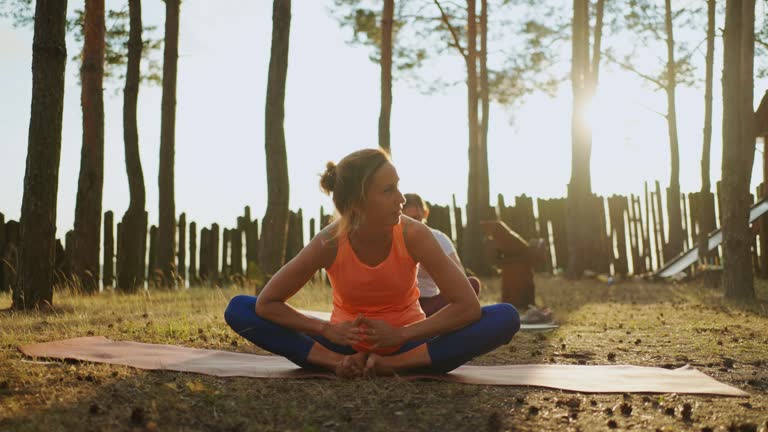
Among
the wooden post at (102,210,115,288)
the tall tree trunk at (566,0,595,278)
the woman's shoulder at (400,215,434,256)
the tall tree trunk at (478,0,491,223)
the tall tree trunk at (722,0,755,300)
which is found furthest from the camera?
the tall tree trunk at (478,0,491,223)

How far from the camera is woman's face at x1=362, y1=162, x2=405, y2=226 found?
3750mm

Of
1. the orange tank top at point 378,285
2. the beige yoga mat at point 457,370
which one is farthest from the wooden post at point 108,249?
the orange tank top at point 378,285

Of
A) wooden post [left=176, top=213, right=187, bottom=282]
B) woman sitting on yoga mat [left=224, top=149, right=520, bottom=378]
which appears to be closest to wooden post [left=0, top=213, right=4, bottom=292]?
wooden post [left=176, top=213, right=187, bottom=282]

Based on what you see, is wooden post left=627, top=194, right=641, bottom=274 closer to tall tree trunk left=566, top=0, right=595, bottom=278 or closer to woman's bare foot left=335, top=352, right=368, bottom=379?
tall tree trunk left=566, top=0, right=595, bottom=278

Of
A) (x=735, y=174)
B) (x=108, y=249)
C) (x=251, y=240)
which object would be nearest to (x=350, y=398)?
(x=735, y=174)

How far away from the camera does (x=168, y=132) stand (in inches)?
484

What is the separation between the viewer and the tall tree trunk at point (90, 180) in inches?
432

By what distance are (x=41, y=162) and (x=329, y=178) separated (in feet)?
16.4

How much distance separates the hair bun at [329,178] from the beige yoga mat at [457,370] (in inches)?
38.9

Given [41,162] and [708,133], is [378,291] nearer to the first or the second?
[41,162]

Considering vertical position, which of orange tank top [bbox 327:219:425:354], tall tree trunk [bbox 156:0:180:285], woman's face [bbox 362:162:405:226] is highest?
tall tree trunk [bbox 156:0:180:285]

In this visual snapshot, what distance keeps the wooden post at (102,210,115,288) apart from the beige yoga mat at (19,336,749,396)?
760 centimetres

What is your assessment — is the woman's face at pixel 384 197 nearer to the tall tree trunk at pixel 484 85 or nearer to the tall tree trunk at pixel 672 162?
the tall tree trunk at pixel 484 85

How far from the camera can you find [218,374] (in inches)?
168
